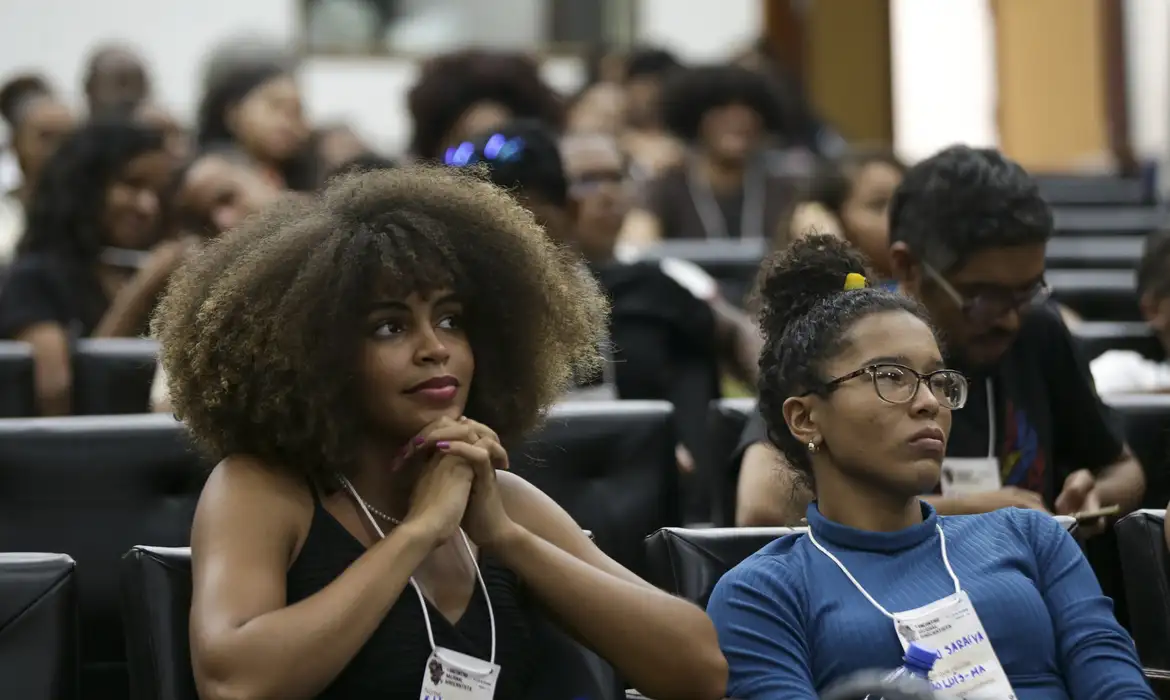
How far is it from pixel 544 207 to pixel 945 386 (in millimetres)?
1340

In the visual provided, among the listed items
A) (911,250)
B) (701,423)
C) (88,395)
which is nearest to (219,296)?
(911,250)

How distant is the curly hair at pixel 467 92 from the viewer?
189 inches

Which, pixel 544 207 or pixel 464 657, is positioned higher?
pixel 544 207

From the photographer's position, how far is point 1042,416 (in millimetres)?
2834

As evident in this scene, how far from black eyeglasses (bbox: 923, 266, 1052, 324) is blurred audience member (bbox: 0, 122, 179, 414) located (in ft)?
6.98

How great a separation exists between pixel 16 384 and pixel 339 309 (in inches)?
66.4

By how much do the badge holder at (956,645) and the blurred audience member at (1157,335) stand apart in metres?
1.60

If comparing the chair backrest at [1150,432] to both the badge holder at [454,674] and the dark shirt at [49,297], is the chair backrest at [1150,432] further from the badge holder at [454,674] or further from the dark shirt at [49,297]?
the dark shirt at [49,297]

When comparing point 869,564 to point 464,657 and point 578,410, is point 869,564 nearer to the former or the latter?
point 464,657

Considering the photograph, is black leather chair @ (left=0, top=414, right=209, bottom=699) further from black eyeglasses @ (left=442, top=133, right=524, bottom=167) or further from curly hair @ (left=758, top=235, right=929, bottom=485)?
black eyeglasses @ (left=442, top=133, right=524, bottom=167)

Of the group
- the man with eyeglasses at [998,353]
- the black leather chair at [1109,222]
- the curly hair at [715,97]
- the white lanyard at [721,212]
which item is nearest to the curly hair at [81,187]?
the man with eyeglasses at [998,353]

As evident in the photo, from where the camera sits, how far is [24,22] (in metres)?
11.0

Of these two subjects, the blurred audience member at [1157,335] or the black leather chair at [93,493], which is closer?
the black leather chair at [93,493]

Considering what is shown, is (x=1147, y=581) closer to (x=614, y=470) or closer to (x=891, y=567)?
(x=891, y=567)
